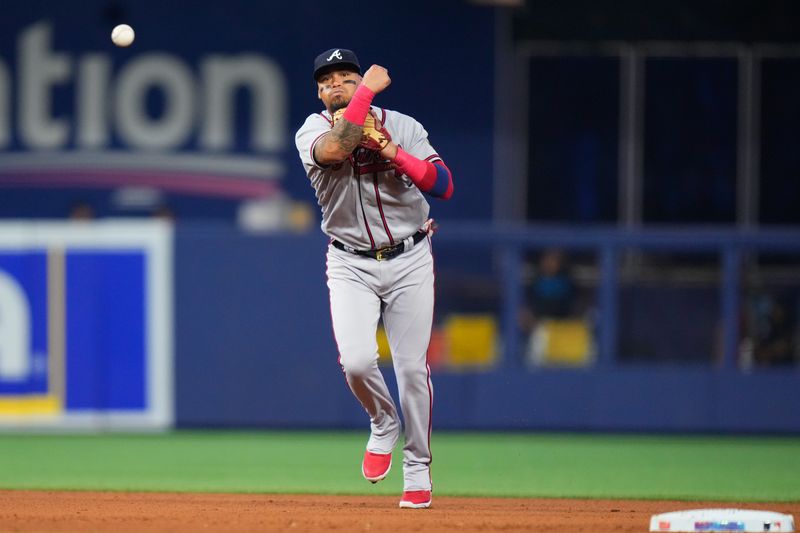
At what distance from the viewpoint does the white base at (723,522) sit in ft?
17.2

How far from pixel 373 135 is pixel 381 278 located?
67 cm

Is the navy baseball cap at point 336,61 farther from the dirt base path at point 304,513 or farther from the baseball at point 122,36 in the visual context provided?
the dirt base path at point 304,513

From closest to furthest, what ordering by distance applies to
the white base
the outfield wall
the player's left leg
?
the white base < the player's left leg < the outfield wall

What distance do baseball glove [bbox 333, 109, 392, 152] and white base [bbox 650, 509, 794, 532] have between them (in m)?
1.85

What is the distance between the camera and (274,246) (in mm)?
10961

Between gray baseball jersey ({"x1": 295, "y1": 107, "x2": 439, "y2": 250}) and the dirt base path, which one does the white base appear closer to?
the dirt base path

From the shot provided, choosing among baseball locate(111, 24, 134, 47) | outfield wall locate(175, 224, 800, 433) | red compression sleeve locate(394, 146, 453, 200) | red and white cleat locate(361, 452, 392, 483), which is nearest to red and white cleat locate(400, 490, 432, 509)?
red and white cleat locate(361, 452, 392, 483)

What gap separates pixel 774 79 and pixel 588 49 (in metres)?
1.96

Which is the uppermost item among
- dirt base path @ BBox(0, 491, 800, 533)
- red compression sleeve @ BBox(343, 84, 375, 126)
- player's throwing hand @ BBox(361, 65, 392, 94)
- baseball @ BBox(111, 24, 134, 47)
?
baseball @ BBox(111, 24, 134, 47)

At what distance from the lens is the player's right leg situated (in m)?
6.15

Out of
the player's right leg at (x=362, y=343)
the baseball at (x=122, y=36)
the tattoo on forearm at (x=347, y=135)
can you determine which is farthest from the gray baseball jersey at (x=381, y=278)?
the baseball at (x=122, y=36)

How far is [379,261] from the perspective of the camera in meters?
6.24

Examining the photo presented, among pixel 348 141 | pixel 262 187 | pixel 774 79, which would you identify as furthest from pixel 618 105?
pixel 348 141

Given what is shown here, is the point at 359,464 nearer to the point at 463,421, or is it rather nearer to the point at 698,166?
the point at 463,421
